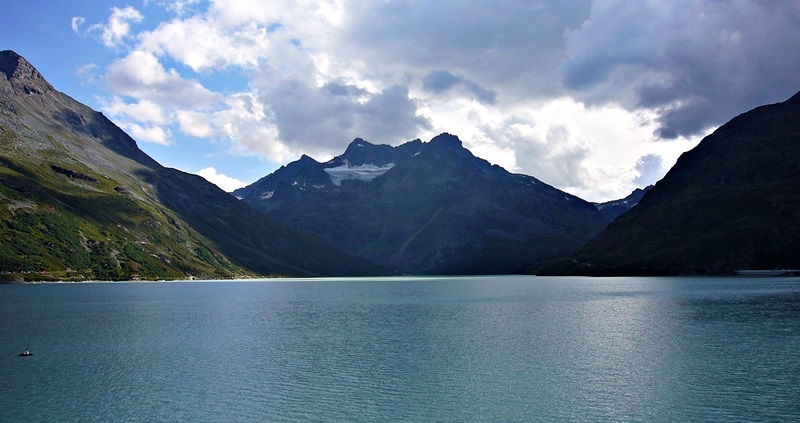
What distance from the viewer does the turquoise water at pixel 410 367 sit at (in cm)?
5069

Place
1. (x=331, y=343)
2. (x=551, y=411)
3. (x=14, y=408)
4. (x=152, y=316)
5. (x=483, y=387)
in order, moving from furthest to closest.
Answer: (x=152, y=316)
(x=331, y=343)
(x=483, y=387)
(x=14, y=408)
(x=551, y=411)

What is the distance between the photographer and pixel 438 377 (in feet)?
209

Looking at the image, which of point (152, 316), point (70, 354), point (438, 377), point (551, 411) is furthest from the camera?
point (152, 316)

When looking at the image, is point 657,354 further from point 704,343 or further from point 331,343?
point 331,343

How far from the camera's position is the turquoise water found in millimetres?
50688

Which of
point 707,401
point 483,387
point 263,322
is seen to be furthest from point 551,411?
point 263,322

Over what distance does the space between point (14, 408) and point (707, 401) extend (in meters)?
65.6

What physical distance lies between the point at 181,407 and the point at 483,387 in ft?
99.9

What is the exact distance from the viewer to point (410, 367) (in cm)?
6969

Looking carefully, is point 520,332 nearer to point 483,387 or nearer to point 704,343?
point 704,343

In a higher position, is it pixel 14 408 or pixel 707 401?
pixel 707 401

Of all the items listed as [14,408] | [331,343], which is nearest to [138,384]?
[14,408]

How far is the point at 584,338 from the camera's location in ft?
295

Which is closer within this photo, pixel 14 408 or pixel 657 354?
pixel 14 408
